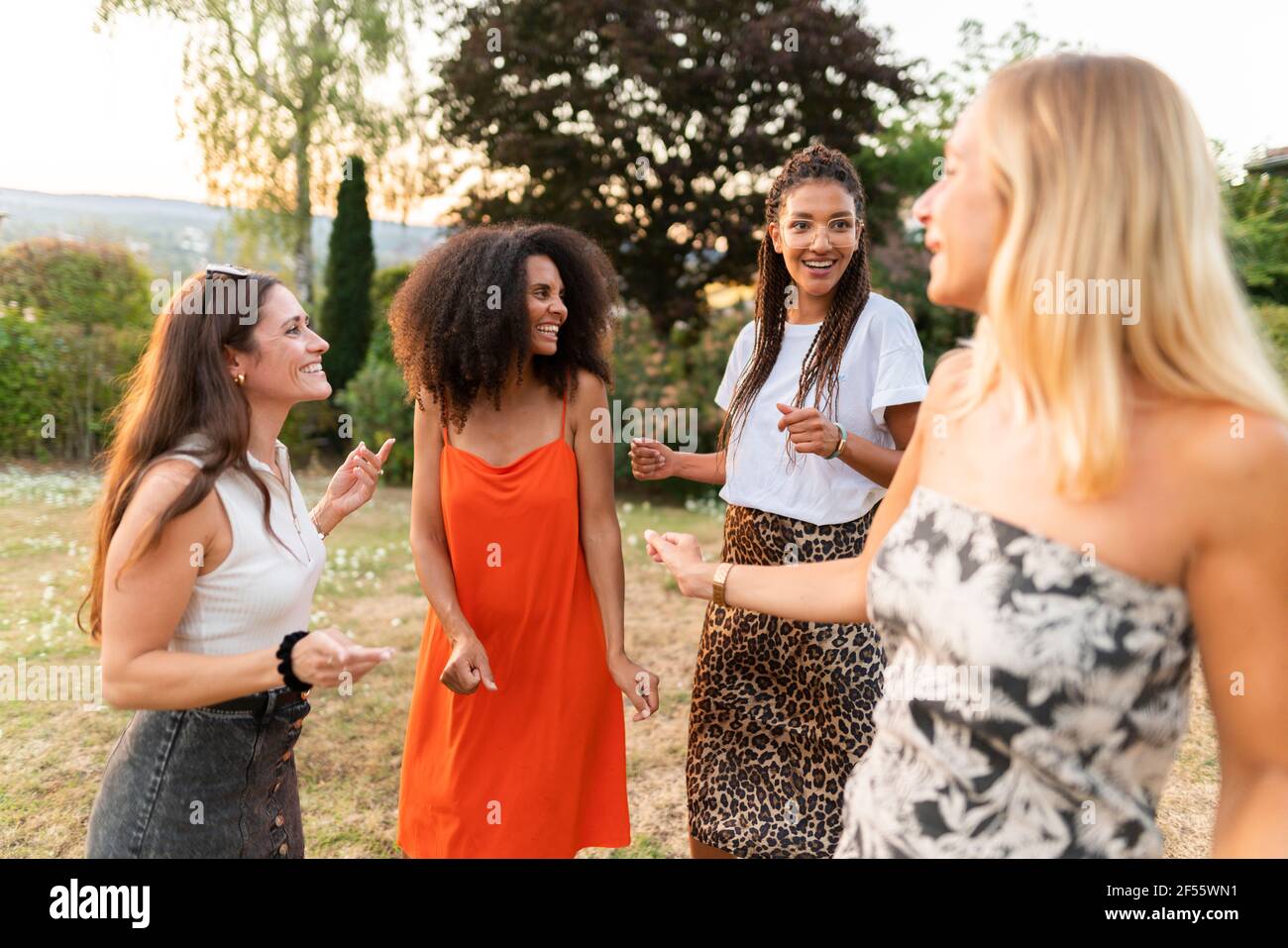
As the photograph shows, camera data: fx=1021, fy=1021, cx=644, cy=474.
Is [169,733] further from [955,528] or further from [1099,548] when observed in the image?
[1099,548]

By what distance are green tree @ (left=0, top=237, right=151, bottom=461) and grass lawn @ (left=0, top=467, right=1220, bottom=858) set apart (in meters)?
3.97

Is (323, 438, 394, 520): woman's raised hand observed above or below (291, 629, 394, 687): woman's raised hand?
above

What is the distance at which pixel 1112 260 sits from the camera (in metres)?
1.30

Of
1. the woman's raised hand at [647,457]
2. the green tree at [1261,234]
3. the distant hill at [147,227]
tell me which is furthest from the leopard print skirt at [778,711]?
the green tree at [1261,234]

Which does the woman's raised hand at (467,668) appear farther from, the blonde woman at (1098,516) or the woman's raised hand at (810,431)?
the blonde woman at (1098,516)

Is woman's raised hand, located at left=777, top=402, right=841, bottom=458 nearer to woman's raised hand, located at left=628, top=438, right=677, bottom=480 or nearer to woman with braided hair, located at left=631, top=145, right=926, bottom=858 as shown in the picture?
woman with braided hair, located at left=631, top=145, right=926, bottom=858

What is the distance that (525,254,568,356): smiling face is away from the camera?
271cm

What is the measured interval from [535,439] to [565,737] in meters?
0.81

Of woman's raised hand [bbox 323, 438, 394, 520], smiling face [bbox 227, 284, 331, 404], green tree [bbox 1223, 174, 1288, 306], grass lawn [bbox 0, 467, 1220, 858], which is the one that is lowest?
grass lawn [bbox 0, 467, 1220, 858]

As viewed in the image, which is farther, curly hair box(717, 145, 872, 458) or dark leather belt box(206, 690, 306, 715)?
curly hair box(717, 145, 872, 458)

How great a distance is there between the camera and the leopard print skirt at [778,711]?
2949mm

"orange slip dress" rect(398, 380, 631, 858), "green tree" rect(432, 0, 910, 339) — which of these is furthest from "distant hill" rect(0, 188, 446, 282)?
"orange slip dress" rect(398, 380, 631, 858)
